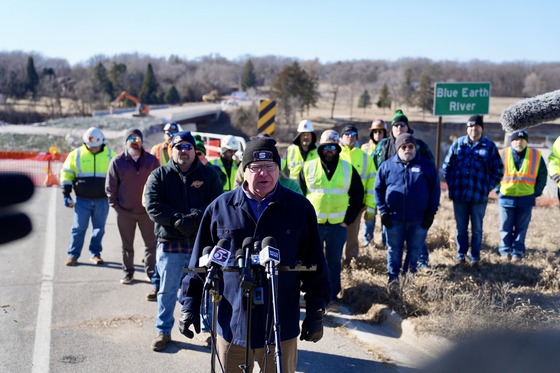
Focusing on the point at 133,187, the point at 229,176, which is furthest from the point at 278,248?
the point at 133,187

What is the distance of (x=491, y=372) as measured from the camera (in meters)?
1.05

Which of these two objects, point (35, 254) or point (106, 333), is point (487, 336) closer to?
point (106, 333)

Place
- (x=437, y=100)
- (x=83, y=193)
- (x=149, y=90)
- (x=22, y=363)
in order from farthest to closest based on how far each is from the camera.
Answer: (x=149, y=90) → (x=437, y=100) → (x=83, y=193) → (x=22, y=363)

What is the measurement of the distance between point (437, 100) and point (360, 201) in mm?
5072

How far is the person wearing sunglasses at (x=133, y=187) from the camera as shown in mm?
8055

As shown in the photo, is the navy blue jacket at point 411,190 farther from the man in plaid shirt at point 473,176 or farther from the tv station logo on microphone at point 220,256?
the tv station logo on microphone at point 220,256

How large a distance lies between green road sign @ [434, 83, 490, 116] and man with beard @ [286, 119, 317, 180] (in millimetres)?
3598

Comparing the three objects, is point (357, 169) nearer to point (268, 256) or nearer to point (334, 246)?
point (334, 246)

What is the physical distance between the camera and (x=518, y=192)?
9.12 m

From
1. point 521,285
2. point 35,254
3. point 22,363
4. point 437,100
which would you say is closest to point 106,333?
point 22,363

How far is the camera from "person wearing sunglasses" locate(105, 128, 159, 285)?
805 centimetres

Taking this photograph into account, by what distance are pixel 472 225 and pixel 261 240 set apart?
5178 millimetres

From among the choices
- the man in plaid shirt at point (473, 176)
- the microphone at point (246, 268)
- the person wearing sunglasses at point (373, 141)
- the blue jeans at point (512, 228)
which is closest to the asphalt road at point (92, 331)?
the microphone at point (246, 268)

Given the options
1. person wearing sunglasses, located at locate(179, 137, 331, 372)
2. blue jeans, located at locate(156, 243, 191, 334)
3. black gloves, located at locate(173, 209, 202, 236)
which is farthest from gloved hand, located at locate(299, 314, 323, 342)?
blue jeans, located at locate(156, 243, 191, 334)
